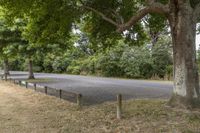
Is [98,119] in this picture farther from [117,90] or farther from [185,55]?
[117,90]

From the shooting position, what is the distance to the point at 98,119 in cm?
1057

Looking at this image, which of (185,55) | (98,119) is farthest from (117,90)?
(98,119)

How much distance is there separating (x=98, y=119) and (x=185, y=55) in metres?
3.49

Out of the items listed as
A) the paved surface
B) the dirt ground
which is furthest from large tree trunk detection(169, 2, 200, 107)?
the paved surface

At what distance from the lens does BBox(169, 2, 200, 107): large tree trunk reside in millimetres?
11055

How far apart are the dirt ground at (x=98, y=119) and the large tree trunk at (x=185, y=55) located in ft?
1.96

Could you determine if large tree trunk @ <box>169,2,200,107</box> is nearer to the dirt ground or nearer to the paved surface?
the dirt ground

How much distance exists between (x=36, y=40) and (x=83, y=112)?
228 inches

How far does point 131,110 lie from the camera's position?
11555 millimetres

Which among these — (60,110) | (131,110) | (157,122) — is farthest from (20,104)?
(157,122)

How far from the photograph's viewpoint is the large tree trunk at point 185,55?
11055 mm

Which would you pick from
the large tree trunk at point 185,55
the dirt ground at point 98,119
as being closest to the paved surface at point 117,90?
the dirt ground at point 98,119

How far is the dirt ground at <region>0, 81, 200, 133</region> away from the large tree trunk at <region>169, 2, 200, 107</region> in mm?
599

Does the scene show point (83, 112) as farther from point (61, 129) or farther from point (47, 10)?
point (47, 10)
